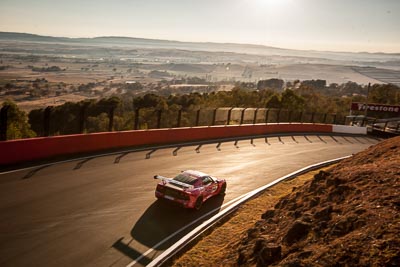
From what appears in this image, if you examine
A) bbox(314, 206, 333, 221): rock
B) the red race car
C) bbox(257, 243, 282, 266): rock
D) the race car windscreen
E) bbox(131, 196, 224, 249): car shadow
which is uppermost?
bbox(314, 206, 333, 221): rock

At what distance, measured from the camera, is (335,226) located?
20.4ft

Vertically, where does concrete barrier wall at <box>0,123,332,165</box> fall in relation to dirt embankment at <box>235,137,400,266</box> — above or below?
below

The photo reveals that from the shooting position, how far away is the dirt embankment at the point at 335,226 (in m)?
5.32

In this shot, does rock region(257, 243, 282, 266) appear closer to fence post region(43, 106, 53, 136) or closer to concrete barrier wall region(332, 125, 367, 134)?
fence post region(43, 106, 53, 136)

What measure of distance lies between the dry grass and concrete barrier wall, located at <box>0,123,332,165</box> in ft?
28.9

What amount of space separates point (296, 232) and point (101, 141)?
42.7ft

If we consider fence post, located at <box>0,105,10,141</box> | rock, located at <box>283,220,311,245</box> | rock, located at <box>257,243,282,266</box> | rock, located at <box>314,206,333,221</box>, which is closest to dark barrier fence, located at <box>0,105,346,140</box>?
fence post, located at <box>0,105,10,141</box>

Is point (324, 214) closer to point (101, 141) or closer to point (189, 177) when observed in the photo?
point (189, 177)

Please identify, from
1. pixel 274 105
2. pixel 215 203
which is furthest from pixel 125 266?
pixel 274 105

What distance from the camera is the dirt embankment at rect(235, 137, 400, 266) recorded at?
532 cm

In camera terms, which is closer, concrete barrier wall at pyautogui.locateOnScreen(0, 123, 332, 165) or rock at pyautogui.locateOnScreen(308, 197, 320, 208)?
rock at pyautogui.locateOnScreen(308, 197, 320, 208)

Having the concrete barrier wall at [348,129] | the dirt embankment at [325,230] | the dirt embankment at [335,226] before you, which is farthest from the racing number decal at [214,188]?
the concrete barrier wall at [348,129]

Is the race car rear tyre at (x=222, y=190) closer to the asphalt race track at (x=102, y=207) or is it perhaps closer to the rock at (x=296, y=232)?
the asphalt race track at (x=102, y=207)

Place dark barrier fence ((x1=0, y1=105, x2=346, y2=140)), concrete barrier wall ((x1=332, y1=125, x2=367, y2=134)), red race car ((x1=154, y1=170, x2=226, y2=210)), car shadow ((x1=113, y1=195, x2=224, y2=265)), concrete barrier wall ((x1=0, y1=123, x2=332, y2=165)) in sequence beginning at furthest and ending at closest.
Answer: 1. concrete barrier wall ((x1=332, y1=125, x2=367, y2=134))
2. dark barrier fence ((x1=0, y1=105, x2=346, y2=140))
3. concrete barrier wall ((x1=0, y1=123, x2=332, y2=165))
4. red race car ((x1=154, y1=170, x2=226, y2=210))
5. car shadow ((x1=113, y1=195, x2=224, y2=265))
